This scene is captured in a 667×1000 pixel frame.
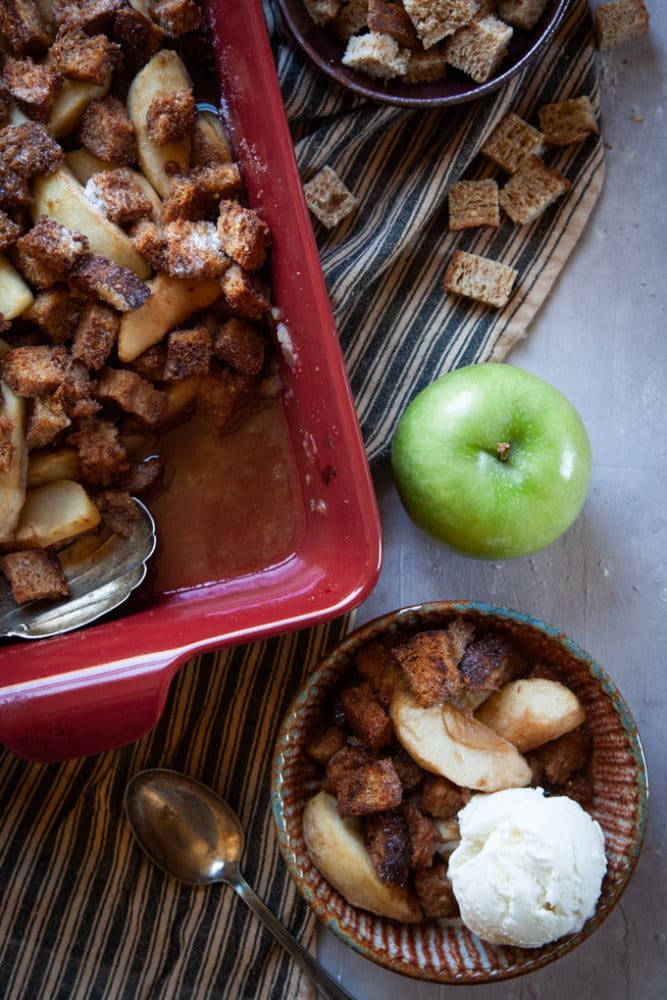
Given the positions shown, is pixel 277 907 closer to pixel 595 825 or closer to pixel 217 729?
pixel 217 729

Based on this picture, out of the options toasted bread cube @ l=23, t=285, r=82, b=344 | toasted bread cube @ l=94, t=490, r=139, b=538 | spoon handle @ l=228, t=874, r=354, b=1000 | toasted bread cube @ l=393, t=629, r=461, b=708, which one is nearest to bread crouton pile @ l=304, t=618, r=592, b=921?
toasted bread cube @ l=393, t=629, r=461, b=708

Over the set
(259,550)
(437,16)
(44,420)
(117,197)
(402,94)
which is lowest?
(259,550)

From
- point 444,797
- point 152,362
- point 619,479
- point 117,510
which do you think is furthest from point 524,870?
point 152,362

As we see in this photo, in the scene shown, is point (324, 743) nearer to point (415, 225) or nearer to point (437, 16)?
point (415, 225)

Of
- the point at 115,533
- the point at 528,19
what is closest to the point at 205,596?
the point at 115,533

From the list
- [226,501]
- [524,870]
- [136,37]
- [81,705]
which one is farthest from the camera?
[226,501]

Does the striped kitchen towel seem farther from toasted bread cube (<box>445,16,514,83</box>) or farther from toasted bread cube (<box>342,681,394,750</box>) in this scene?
toasted bread cube (<box>342,681,394,750</box>)
